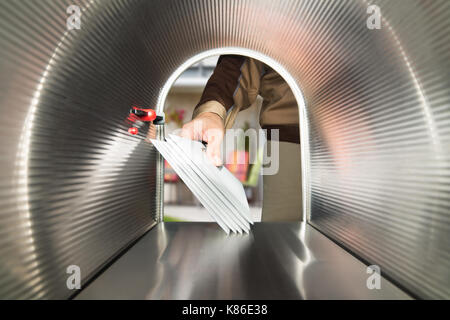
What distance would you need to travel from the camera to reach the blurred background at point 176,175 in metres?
3.53

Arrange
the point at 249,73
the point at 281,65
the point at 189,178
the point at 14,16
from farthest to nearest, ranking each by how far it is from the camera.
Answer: the point at 249,73 < the point at 281,65 < the point at 189,178 < the point at 14,16

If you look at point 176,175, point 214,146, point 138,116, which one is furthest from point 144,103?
point 176,175

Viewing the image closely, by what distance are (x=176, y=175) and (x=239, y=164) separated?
3.96 ft

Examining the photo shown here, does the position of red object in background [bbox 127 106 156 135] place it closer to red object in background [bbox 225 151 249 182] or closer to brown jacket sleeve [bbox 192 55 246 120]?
brown jacket sleeve [bbox 192 55 246 120]

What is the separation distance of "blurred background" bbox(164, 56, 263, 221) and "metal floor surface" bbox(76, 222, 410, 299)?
2.78m

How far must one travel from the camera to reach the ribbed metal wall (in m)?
0.27

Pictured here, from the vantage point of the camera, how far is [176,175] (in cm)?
446

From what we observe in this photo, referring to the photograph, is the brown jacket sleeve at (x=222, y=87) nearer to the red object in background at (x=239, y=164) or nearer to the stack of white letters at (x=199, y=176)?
the stack of white letters at (x=199, y=176)

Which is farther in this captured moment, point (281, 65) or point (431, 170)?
point (281, 65)

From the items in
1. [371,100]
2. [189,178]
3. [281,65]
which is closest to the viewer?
[371,100]

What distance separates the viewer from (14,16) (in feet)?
0.81
